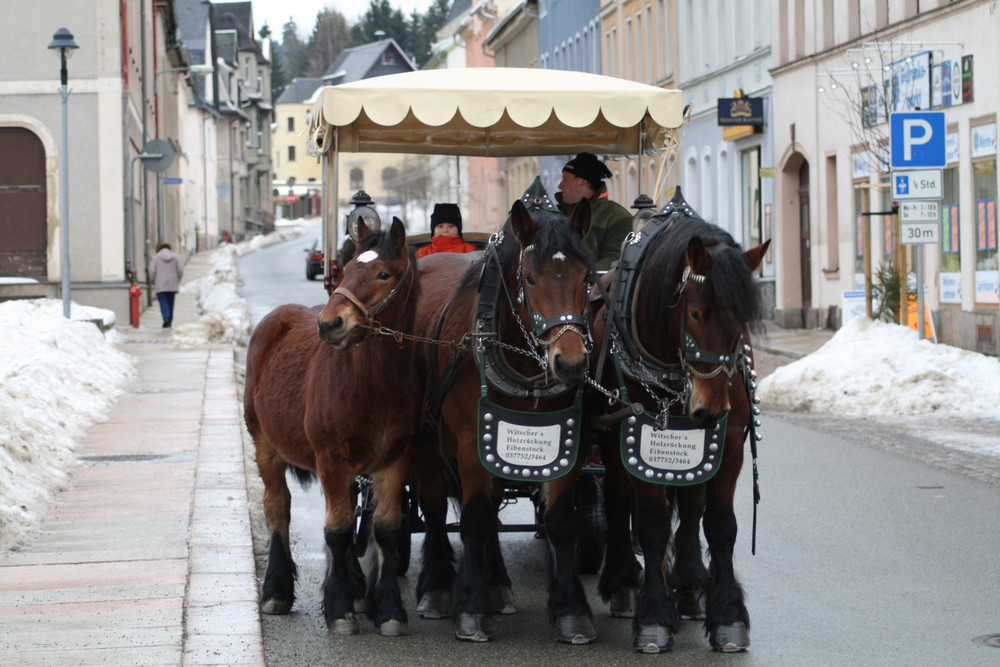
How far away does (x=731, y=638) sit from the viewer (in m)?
6.30

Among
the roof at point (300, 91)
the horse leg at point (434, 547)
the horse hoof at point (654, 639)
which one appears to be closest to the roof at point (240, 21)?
the roof at point (300, 91)

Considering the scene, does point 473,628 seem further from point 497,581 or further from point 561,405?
point 561,405

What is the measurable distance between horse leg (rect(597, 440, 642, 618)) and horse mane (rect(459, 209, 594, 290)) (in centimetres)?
118

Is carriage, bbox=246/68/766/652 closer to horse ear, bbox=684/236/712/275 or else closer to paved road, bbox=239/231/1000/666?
horse ear, bbox=684/236/712/275

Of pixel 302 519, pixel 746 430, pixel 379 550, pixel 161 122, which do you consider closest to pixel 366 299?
pixel 379 550

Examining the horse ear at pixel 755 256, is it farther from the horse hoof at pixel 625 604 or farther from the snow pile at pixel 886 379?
the snow pile at pixel 886 379

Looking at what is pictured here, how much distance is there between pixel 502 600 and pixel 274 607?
1048 mm

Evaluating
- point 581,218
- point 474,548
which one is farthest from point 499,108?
point 474,548

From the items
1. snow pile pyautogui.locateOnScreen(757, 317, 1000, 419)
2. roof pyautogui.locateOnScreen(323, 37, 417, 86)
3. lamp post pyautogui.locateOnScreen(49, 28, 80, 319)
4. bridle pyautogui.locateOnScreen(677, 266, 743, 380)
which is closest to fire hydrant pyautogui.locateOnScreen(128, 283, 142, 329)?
lamp post pyautogui.locateOnScreen(49, 28, 80, 319)

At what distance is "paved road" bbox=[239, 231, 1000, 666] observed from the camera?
6371mm

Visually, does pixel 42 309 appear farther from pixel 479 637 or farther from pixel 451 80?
pixel 479 637

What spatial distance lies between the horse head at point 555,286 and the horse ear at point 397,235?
0.54 m

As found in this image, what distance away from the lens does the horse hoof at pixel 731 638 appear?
6301mm

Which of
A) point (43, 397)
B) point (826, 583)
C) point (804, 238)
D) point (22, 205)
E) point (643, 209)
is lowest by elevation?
point (826, 583)
